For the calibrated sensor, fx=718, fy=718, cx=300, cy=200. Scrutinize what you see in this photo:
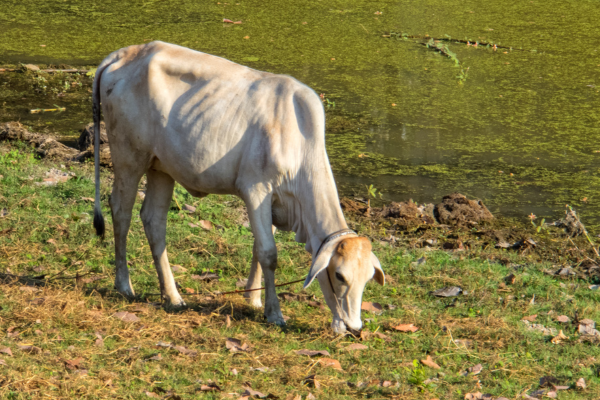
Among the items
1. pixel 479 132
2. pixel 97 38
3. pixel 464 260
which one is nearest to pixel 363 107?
pixel 479 132

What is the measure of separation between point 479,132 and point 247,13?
610cm

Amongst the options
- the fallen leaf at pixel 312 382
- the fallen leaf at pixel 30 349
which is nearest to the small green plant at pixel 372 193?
the fallen leaf at pixel 312 382

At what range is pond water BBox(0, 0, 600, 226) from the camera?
296 inches

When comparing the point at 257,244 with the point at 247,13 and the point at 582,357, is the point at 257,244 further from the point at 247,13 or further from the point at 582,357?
the point at 247,13

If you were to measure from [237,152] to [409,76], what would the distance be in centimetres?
650

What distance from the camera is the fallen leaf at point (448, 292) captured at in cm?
510

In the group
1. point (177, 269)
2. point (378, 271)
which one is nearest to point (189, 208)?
point (177, 269)

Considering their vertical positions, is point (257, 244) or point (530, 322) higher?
point (257, 244)

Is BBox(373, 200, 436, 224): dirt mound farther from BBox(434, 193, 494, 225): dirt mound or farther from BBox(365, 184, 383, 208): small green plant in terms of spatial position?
BBox(365, 184, 383, 208): small green plant

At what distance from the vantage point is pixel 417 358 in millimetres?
4141

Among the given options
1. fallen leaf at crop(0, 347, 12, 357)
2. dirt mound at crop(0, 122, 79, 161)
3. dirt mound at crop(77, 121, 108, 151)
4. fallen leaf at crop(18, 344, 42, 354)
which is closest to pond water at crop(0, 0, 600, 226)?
dirt mound at crop(0, 122, 79, 161)

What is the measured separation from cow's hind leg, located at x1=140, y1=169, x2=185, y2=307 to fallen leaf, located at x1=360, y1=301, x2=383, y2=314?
1.20 meters

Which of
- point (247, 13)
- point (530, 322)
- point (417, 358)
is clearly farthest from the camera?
point (247, 13)

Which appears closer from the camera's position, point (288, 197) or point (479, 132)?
point (288, 197)
